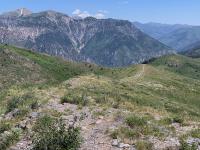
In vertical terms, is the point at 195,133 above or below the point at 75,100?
above

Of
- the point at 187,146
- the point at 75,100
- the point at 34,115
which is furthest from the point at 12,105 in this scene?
the point at 187,146

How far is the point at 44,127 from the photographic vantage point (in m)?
22.7

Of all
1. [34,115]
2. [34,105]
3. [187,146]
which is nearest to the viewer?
[187,146]

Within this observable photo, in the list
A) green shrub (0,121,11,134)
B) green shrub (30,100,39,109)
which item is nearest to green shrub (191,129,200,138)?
green shrub (0,121,11,134)

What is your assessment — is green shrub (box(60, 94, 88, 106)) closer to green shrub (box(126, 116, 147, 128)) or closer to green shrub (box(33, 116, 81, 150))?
green shrub (box(126, 116, 147, 128))

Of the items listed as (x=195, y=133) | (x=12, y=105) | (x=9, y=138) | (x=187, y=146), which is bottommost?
(x=12, y=105)

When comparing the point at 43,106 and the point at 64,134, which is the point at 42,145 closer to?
the point at 64,134

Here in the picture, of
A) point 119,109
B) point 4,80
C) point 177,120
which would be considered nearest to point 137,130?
point 177,120

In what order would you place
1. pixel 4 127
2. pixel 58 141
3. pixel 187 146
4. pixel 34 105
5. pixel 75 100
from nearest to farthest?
1. pixel 58 141
2. pixel 187 146
3. pixel 4 127
4. pixel 34 105
5. pixel 75 100

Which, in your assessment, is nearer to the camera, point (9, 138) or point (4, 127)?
point (9, 138)

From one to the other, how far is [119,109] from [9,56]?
138 metres

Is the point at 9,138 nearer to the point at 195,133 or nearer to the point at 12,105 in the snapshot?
the point at 12,105

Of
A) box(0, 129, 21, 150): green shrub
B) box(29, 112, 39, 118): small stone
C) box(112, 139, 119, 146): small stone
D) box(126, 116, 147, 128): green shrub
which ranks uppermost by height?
box(126, 116, 147, 128): green shrub

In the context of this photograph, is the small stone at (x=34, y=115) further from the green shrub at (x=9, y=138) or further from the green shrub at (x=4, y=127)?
the green shrub at (x=9, y=138)
